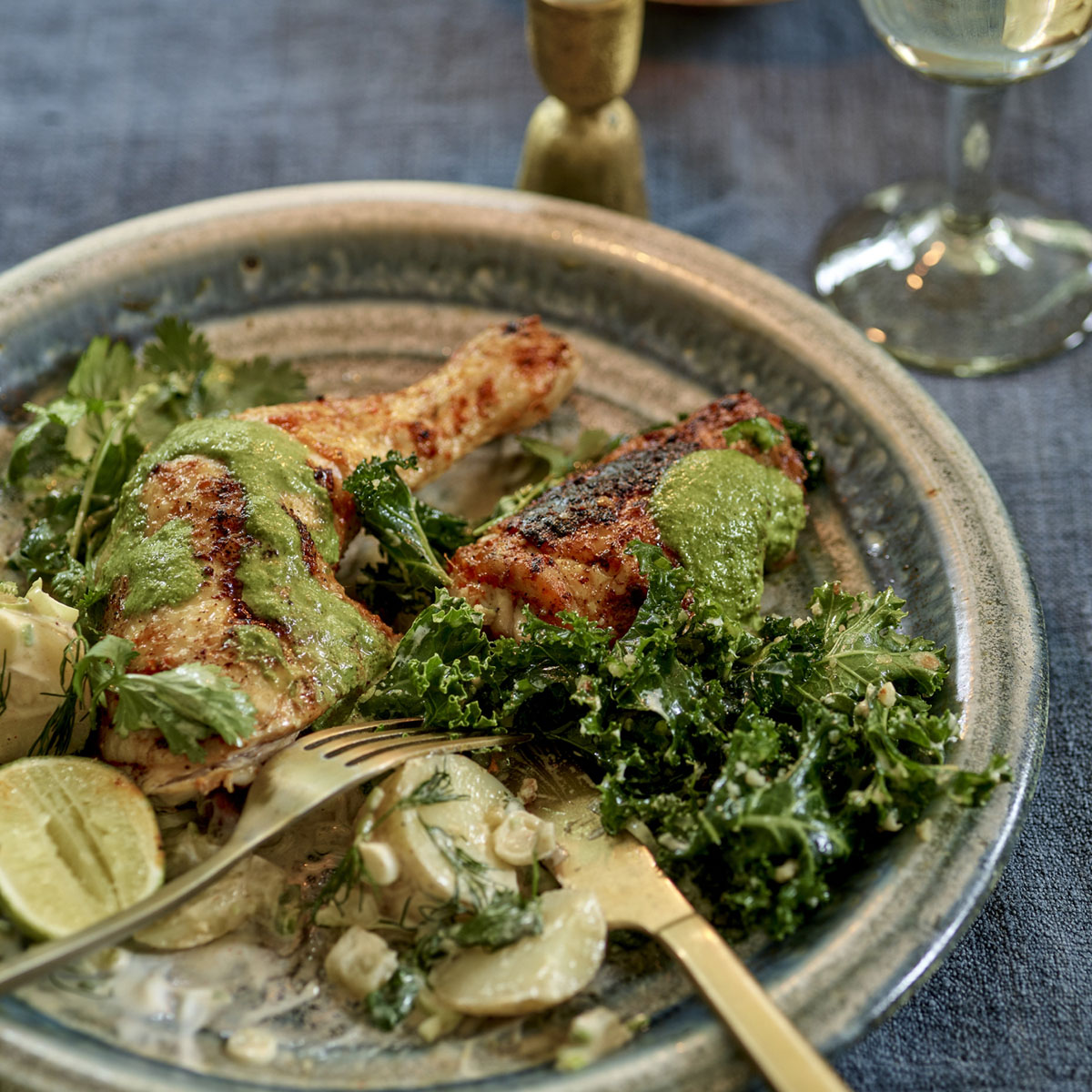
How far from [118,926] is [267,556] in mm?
891

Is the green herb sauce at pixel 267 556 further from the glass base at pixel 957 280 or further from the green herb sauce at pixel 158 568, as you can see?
the glass base at pixel 957 280

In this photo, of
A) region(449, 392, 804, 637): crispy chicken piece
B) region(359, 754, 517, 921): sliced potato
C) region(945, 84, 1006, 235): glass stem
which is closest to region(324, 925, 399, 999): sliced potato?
region(359, 754, 517, 921): sliced potato

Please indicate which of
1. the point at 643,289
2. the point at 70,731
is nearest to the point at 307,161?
the point at 643,289

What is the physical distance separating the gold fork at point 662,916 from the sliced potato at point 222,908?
0.59m

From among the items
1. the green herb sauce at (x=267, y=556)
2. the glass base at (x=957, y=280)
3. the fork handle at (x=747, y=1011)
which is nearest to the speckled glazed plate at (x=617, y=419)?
the fork handle at (x=747, y=1011)

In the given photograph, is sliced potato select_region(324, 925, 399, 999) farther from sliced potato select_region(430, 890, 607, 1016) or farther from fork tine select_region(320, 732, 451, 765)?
fork tine select_region(320, 732, 451, 765)

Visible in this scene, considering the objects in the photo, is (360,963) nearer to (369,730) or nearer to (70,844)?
(369,730)

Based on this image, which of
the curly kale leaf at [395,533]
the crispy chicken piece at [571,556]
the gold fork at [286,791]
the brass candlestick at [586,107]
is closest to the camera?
the gold fork at [286,791]

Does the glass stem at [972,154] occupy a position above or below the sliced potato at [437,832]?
above

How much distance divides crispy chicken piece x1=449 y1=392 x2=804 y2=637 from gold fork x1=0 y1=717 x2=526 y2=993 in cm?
33

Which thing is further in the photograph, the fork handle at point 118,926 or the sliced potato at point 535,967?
the sliced potato at point 535,967

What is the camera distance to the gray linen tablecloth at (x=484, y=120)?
457 cm

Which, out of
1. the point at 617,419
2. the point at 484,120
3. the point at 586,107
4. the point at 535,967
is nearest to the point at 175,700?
the point at 535,967

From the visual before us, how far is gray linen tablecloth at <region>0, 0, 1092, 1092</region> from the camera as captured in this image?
4566mm
